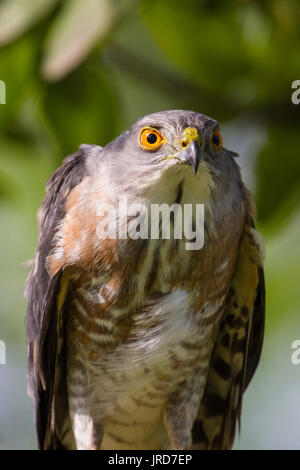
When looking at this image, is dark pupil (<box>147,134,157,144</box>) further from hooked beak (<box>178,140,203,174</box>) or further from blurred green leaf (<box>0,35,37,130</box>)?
blurred green leaf (<box>0,35,37,130</box>)

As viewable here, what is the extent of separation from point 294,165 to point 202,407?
146 cm

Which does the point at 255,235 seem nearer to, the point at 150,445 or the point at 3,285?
the point at 150,445

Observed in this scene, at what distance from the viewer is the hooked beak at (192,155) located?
129 inches

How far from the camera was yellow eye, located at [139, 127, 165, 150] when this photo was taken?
354 cm

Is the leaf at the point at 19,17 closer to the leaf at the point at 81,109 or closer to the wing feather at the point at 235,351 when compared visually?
the leaf at the point at 81,109

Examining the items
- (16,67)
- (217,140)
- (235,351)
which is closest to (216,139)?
(217,140)

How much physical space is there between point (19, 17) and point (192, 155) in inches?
37.7

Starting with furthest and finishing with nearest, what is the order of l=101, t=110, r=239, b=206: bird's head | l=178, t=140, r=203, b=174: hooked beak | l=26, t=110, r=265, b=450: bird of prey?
l=26, t=110, r=265, b=450: bird of prey → l=101, t=110, r=239, b=206: bird's head → l=178, t=140, r=203, b=174: hooked beak

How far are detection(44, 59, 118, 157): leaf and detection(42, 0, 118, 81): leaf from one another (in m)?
0.51

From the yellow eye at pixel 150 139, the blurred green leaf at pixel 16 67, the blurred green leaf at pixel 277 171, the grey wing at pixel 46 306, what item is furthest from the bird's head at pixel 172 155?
the blurred green leaf at pixel 16 67

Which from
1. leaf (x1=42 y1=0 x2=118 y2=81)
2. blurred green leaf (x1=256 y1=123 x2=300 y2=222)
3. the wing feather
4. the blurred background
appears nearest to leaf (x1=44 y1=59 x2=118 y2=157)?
the blurred background

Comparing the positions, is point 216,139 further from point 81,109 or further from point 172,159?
point 81,109

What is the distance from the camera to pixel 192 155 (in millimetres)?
3305

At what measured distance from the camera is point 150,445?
442 cm
